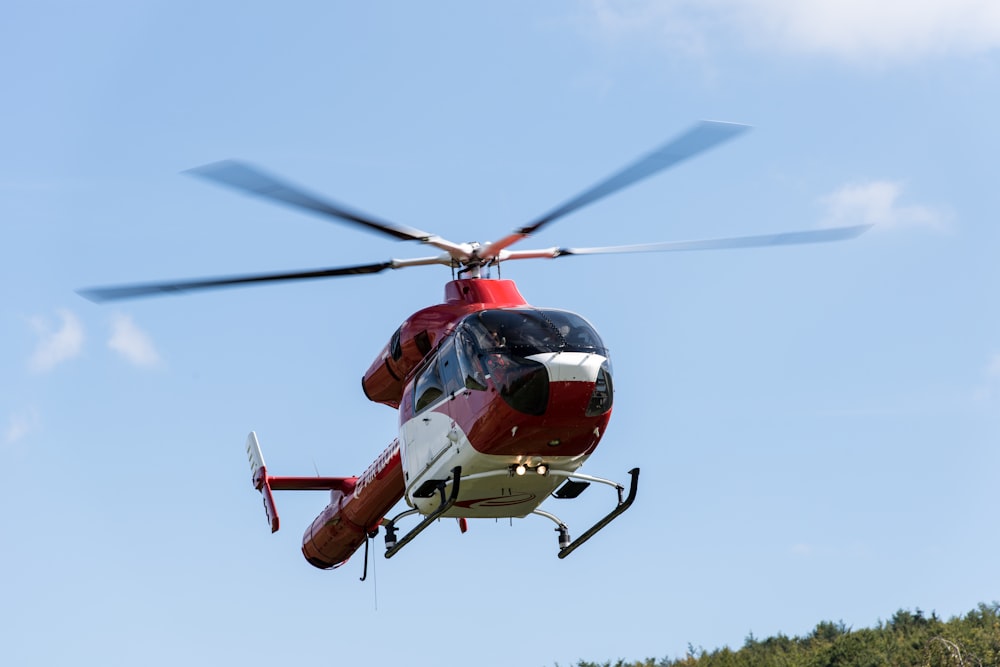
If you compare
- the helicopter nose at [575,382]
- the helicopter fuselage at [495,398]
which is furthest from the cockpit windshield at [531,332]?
the helicopter nose at [575,382]

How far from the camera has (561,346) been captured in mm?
18594

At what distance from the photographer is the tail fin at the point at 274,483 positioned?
24.8m

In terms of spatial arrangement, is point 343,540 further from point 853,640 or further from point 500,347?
point 853,640

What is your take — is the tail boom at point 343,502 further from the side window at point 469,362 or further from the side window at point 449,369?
the side window at point 469,362

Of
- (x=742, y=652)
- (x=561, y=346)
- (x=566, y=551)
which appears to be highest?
(x=561, y=346)

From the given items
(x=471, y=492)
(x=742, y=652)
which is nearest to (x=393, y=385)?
(x=471, y=492)

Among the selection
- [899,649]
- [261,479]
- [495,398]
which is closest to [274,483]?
[261,479]

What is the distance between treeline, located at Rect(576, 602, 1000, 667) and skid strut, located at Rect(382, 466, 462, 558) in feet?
94.4

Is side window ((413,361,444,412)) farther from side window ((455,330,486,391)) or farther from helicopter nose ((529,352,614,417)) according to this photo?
helicopter nose ((529,352,614,417))

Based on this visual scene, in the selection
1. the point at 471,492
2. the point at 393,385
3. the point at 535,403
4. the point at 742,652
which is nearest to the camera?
the point at 535,403

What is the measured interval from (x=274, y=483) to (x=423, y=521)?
6698mm

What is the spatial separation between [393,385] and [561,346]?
184 inches

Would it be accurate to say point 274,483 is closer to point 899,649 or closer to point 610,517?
point 610,517

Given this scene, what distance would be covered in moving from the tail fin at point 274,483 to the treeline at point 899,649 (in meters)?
26.8
